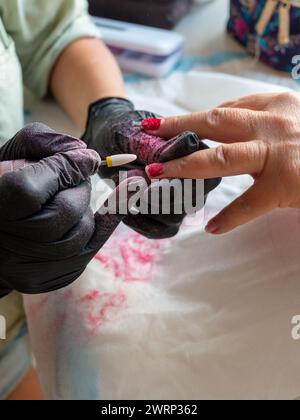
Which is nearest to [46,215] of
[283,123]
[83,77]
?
[283,123]

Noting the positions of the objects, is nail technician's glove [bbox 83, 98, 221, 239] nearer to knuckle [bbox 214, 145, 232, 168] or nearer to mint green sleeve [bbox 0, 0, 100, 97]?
knuckle [bbox 214, 145, 232, 168]

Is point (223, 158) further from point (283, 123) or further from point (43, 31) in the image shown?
point (43, 31)

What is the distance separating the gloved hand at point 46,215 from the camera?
378 millimetres

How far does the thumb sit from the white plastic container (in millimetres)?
371

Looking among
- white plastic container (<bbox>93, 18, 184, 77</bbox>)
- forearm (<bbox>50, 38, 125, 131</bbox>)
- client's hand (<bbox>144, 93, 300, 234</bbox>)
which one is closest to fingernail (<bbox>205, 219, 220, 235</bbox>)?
client's hand (<bbox>144, 93, 300, 234</bbox>)

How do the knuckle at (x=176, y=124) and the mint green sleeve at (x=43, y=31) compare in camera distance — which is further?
the mint green sleeve at (x=43, y=31)

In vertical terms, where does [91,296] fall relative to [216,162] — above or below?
below

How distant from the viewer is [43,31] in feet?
2.26

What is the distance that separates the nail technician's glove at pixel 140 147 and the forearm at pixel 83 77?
79mm

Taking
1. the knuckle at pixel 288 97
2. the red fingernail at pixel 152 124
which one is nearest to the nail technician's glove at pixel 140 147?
the red fingernail at pixel 152 124

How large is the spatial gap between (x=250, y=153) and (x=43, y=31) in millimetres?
396

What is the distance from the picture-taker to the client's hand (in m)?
0.46

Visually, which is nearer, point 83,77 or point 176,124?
point 176,124

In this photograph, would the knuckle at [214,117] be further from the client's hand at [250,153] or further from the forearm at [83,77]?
the forearm at [83,77]
